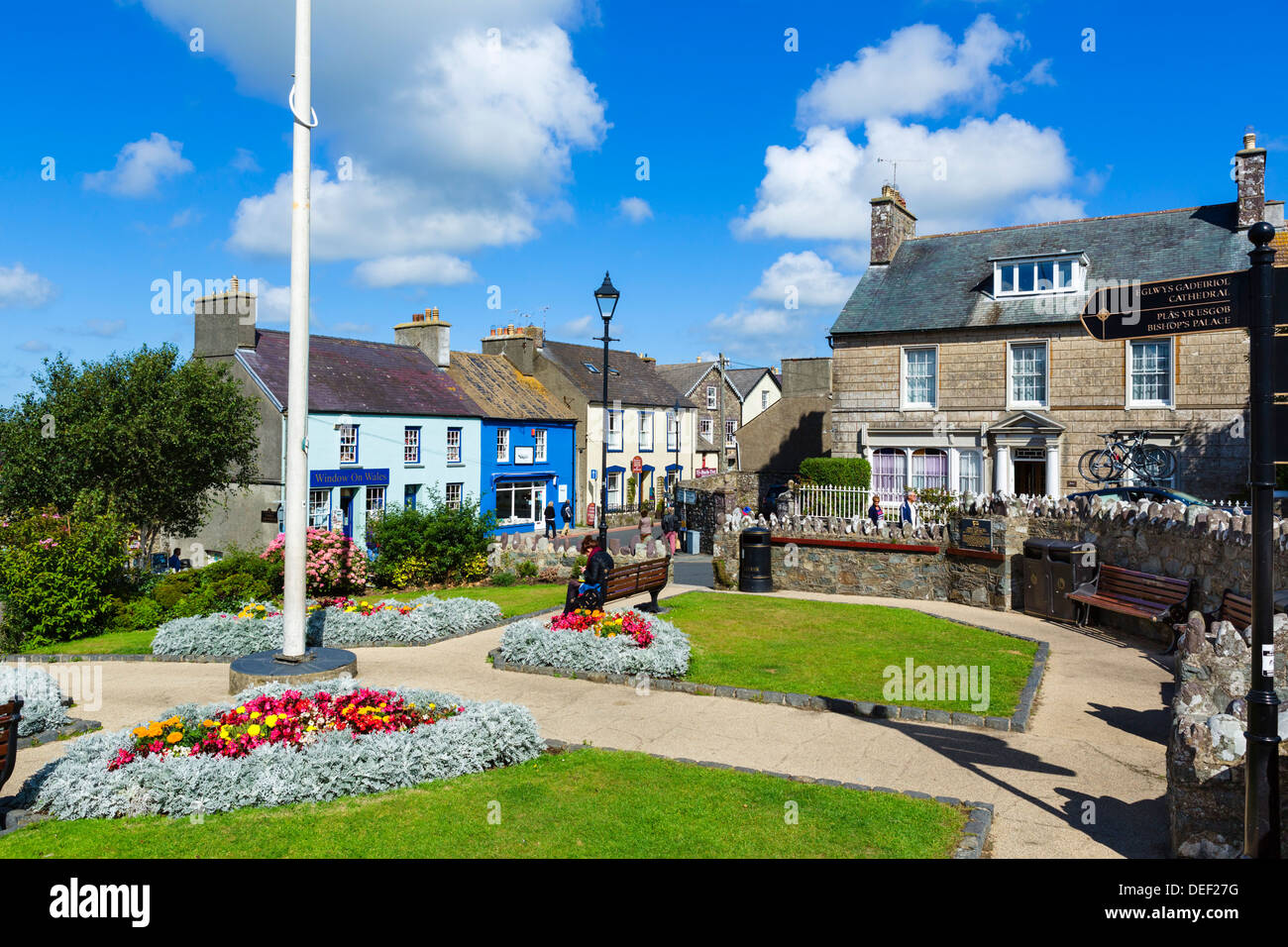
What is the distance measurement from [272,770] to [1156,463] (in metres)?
28.2

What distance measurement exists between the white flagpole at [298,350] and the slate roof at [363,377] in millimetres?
22278

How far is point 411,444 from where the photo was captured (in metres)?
36.1

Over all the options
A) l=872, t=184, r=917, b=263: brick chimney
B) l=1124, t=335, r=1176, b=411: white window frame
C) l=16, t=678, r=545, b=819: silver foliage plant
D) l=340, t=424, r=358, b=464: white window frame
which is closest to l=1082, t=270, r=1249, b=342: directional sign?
l=16, t=678, r=545, b=819: silver foliage plant

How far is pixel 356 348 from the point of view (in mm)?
37656

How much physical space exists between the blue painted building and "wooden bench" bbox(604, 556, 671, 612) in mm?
24213

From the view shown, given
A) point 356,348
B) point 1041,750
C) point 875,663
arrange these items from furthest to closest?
1. point 356,348
2. point 875,663
3. point 1041,750

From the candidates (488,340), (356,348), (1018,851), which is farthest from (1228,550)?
(488,340)

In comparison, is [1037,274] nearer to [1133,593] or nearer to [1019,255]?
[1019,255]

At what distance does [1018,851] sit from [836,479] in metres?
25.2

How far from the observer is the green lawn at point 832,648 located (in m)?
10.7

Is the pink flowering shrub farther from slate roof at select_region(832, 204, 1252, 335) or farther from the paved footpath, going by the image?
slate roof at select_region(832, 204, 1252, 335)

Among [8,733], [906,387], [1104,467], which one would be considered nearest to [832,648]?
[8,733]

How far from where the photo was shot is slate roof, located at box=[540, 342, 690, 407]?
45969 millimetres
